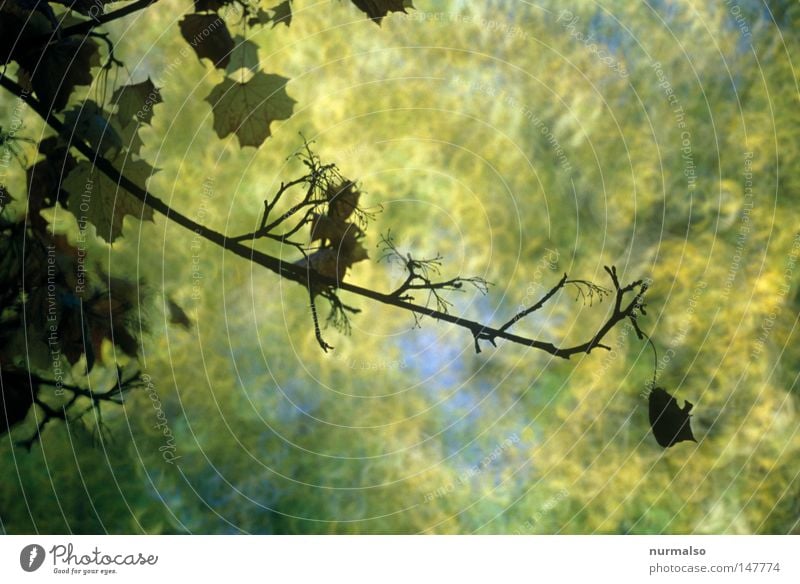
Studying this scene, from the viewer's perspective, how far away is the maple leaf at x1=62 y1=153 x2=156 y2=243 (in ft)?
2.75

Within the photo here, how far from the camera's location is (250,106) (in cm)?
84

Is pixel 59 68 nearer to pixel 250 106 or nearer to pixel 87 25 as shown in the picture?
pixel 87 25

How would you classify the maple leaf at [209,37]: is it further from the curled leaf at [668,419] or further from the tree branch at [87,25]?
the curled leaf at [668,419]

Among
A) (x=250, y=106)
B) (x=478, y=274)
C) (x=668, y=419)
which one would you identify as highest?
(x=250, y=106)

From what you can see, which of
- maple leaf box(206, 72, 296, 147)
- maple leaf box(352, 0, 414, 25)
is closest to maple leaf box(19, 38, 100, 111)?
maple leaf box(206, 72, 296, 147)

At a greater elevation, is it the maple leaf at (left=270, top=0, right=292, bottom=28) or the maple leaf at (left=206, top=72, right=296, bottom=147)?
the maple leaf at (left=270, top=0, right=292, bottom=28)

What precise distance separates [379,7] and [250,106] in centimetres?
16

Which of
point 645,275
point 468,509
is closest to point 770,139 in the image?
point 645,275

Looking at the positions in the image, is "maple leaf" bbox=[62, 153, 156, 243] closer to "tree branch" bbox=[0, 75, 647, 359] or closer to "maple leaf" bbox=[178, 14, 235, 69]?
"tree branch" bbox=[0, 75, 647, 359]

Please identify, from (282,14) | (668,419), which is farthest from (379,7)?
(668,419)

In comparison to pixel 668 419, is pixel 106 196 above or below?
above

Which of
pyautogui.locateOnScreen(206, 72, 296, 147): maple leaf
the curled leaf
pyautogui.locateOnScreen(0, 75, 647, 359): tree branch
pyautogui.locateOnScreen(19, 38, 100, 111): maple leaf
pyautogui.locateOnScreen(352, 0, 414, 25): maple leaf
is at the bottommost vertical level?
the curled leaf
